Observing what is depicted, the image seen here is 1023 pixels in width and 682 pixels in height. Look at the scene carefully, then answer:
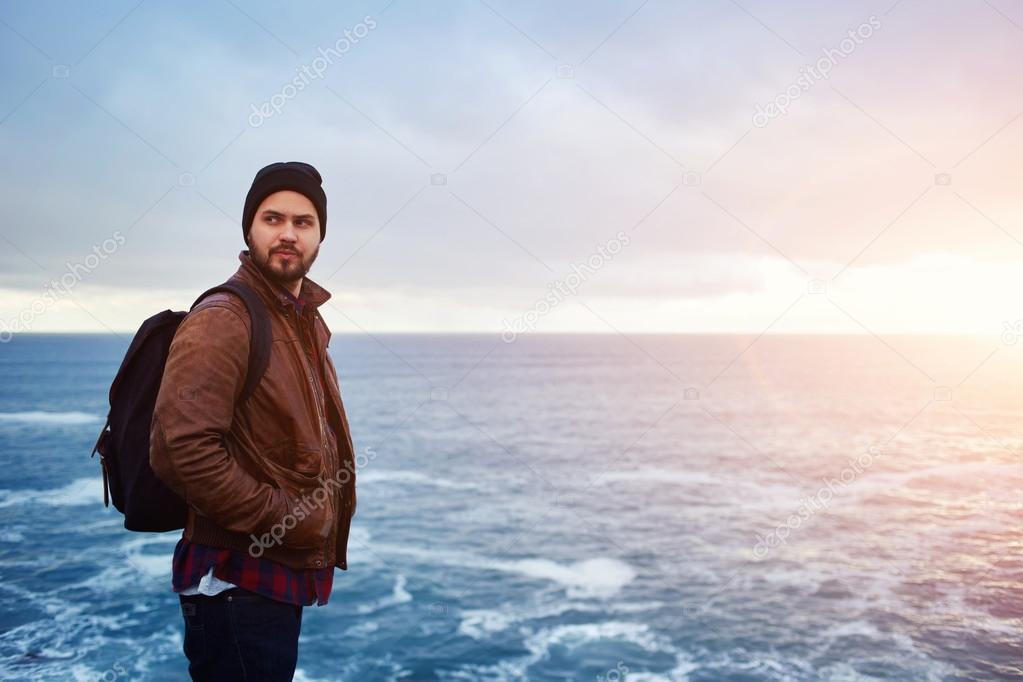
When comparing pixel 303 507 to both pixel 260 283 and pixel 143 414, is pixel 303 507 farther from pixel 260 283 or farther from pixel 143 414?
pixel 260 283

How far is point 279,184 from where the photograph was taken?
2877 mm

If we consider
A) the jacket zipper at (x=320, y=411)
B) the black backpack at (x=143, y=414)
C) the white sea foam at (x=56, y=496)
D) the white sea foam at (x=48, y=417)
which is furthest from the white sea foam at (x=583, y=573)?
the white sea foam at (x=48, y=417)

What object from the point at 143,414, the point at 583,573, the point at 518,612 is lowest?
the point at 518,612

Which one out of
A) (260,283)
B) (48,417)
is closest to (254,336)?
(260,283)

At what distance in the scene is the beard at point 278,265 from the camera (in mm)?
2865

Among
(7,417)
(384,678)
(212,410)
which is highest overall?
(7,417)

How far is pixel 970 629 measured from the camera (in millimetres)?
25812

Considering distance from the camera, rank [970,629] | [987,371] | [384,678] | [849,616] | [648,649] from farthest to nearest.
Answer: [987,371]
[849,616]
[970,629]
[648,649]
[384,678]

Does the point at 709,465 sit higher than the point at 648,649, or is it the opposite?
the point at 709,465

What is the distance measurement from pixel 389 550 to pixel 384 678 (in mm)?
13525

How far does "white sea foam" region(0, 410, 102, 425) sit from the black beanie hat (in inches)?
3195

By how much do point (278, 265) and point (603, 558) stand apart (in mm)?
33532

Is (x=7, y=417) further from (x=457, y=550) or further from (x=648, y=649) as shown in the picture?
(x=648, y=649)

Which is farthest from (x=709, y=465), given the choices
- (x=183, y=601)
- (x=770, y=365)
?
(x=770, y=365)
